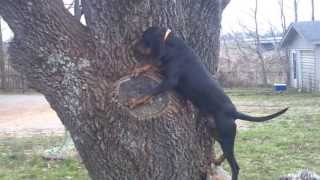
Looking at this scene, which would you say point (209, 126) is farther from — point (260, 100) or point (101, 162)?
point (260, 100)

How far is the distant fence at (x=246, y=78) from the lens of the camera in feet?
88.4

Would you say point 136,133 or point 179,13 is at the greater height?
point 179,13

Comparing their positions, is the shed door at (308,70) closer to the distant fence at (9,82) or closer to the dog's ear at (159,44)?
the distant fence at (9,82)

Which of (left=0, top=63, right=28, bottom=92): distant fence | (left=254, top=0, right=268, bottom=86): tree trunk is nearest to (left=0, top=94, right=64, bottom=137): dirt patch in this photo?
(left=0, top=63, right=28, bottom=92): distant fence

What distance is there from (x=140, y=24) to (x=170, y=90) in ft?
1.50

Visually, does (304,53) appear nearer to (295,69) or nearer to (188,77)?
(295,69)

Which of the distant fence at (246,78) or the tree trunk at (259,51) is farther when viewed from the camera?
the tree trunk at (259,51)

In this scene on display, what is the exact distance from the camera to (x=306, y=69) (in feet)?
82.6

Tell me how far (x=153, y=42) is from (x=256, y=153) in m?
5.80

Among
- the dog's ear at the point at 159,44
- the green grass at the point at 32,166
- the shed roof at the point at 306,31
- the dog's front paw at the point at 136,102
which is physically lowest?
the green grass at the point at 32,166

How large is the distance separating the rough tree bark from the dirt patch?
928 centimetres

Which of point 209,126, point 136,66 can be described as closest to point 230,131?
point 209,126

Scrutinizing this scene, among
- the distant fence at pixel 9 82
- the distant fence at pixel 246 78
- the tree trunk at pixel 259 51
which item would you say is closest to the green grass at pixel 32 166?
the distant fence at pixel 246 78

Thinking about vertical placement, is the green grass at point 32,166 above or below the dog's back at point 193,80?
below
